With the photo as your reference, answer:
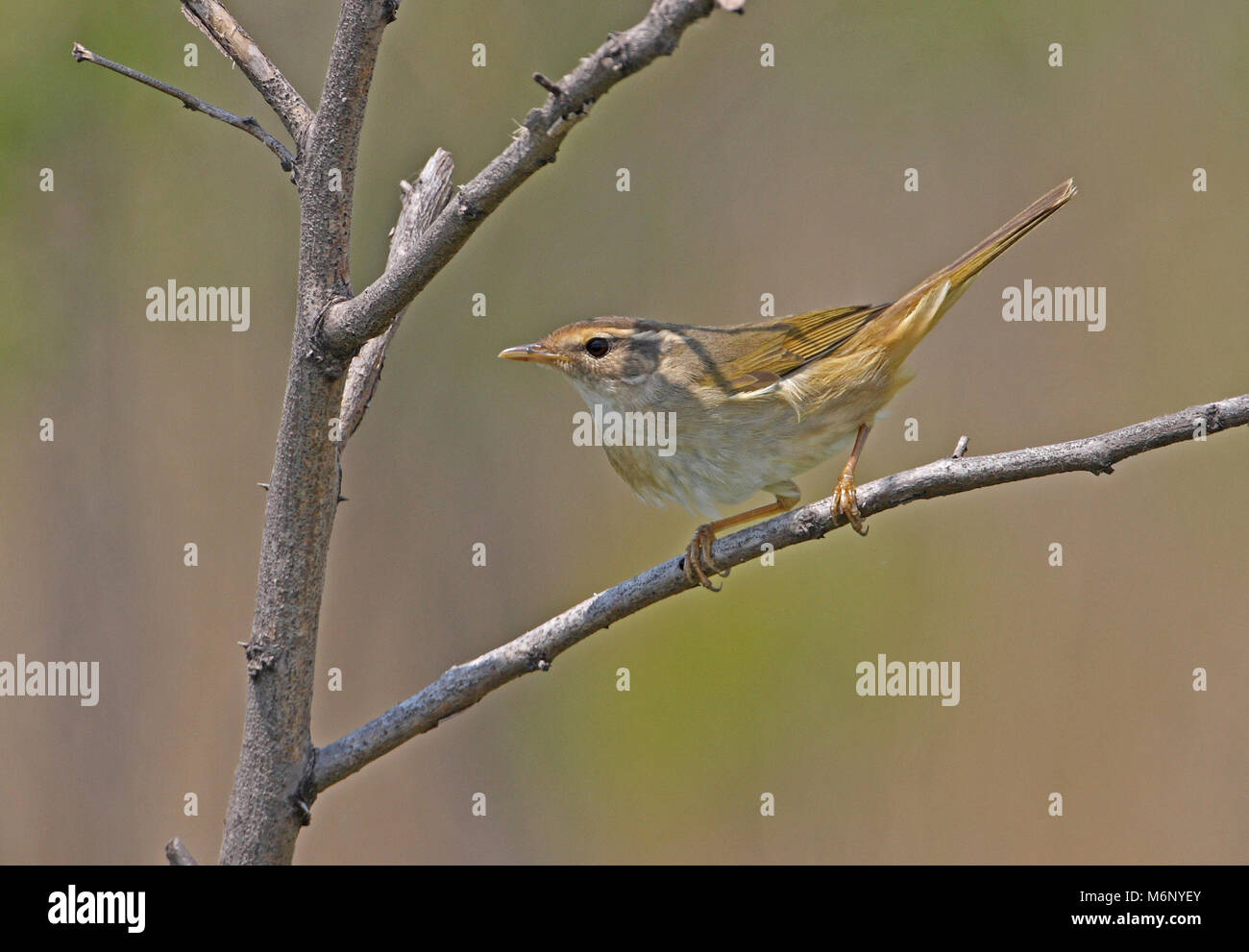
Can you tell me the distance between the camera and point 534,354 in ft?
13.4

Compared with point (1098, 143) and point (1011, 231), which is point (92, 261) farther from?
point (1098, 143)

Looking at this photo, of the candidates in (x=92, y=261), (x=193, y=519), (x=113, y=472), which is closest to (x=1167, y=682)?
(x=193, y=519)

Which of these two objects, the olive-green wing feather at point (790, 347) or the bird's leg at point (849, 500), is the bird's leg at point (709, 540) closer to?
the bird's leg at point (849, 500)

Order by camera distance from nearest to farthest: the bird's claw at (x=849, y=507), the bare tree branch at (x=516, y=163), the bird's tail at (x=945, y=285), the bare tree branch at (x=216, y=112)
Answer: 1. the bare tree branch at (x=516, y=163)
2. the bare tree branch at (x=216, y=112)
3. the bird's claw at (x=849, y=507)
4. the bird's tail at (x=945, y=285)

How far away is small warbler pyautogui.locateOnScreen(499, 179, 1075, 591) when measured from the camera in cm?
378

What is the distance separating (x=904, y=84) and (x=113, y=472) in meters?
4.74

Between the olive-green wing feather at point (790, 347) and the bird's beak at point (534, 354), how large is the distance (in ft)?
2.11

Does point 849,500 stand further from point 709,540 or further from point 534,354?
point 534,354

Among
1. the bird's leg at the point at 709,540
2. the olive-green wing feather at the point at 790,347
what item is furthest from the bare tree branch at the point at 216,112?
the olive-green wing feather at the point at 790,347

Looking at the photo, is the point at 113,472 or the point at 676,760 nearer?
the point at 113,472

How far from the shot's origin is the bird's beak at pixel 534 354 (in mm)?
4062

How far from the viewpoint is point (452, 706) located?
2600 millimetres

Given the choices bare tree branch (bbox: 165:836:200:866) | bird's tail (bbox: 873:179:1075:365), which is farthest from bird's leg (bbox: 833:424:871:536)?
bare tree branch (bbox: 165:836:200:866)

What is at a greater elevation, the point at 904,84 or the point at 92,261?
the point at 904,84
